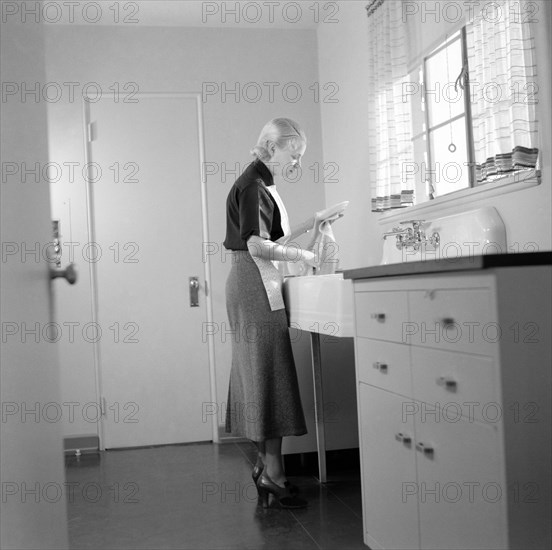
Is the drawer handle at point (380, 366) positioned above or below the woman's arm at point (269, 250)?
below

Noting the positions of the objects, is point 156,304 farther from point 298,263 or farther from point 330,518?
point 330,518

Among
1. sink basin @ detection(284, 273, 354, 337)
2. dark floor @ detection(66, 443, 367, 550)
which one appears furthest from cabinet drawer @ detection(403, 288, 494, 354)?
dark floor @ detection(66, 443, 367, 550)

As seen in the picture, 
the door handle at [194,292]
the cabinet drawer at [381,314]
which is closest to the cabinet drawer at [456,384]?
the cabinet drawer at [381,314]

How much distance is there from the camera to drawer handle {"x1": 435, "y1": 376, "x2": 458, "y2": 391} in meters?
1.66

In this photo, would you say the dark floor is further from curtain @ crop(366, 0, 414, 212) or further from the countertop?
curtain @ crop(366, 0, 414, 212)

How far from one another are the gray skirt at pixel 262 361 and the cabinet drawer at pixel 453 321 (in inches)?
44.2

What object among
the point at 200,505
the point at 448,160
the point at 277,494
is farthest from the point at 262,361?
the point at 448,160

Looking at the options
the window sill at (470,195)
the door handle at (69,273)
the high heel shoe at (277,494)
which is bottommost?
the high heel shoe at (277,494)

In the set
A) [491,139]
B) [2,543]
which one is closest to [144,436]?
[491,139]

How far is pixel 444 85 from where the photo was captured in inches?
119

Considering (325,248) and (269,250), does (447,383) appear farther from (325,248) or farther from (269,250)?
(325,248)

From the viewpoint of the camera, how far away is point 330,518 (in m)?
2.72

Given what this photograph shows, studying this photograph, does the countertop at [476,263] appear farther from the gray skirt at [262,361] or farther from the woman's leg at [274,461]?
the woman's leg at [274,461]

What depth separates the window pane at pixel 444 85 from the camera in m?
2.95
